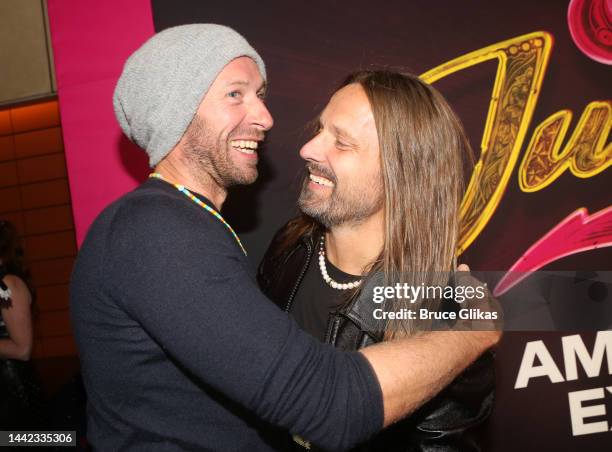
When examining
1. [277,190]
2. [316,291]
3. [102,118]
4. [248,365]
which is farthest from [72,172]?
[248,365]

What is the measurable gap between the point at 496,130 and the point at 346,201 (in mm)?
1067

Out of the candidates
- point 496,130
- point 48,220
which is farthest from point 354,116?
point 48,220

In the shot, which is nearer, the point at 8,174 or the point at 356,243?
the point at 356,243

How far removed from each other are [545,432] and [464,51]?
78.6 inches

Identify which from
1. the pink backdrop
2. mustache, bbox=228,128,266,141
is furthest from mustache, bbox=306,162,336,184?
the pink backdrop

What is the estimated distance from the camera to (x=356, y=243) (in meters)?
1.97

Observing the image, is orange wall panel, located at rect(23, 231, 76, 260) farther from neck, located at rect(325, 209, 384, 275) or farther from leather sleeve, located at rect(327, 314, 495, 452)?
leather sleeve, located at rect(327, 314, 495, 452)

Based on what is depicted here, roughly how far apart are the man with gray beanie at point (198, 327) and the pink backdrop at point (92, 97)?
92 centimetres

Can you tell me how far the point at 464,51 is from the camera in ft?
8.14

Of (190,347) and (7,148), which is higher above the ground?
(7,148)

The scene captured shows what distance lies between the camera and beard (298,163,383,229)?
75.6 inches

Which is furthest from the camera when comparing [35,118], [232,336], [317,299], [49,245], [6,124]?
[49,245]

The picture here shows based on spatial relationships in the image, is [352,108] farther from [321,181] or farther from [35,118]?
[35,118]

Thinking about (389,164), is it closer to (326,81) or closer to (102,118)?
(326,81)
